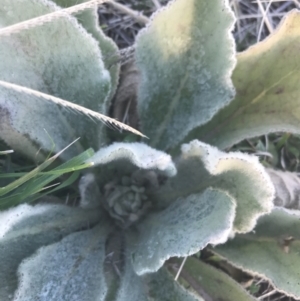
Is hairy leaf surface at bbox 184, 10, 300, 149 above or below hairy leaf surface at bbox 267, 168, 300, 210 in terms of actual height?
above

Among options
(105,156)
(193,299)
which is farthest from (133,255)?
(105,156)

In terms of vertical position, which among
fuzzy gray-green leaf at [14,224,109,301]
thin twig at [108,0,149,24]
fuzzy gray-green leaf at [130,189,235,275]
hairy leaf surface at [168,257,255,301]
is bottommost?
hairy leaf surface at [168,257,255,301]

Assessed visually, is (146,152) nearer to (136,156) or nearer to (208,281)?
→ (136,156)

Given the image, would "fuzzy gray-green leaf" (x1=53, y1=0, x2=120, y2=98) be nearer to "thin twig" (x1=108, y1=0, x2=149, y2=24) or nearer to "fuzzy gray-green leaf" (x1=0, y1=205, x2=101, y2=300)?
"thin twig" (x1=108, y1=0, x2=149, y2=24)

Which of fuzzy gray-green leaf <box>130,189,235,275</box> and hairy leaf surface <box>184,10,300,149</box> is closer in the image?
fuzzy gray-green leaf <box>130,189,235,275</box>

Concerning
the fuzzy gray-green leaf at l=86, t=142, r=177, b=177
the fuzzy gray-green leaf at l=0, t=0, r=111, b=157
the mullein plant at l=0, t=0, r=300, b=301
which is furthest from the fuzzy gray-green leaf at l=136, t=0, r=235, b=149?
the fuzzy gray-green leaf at l=86, t=142, r=177, b=177

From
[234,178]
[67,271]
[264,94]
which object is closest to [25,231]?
[67,271]
